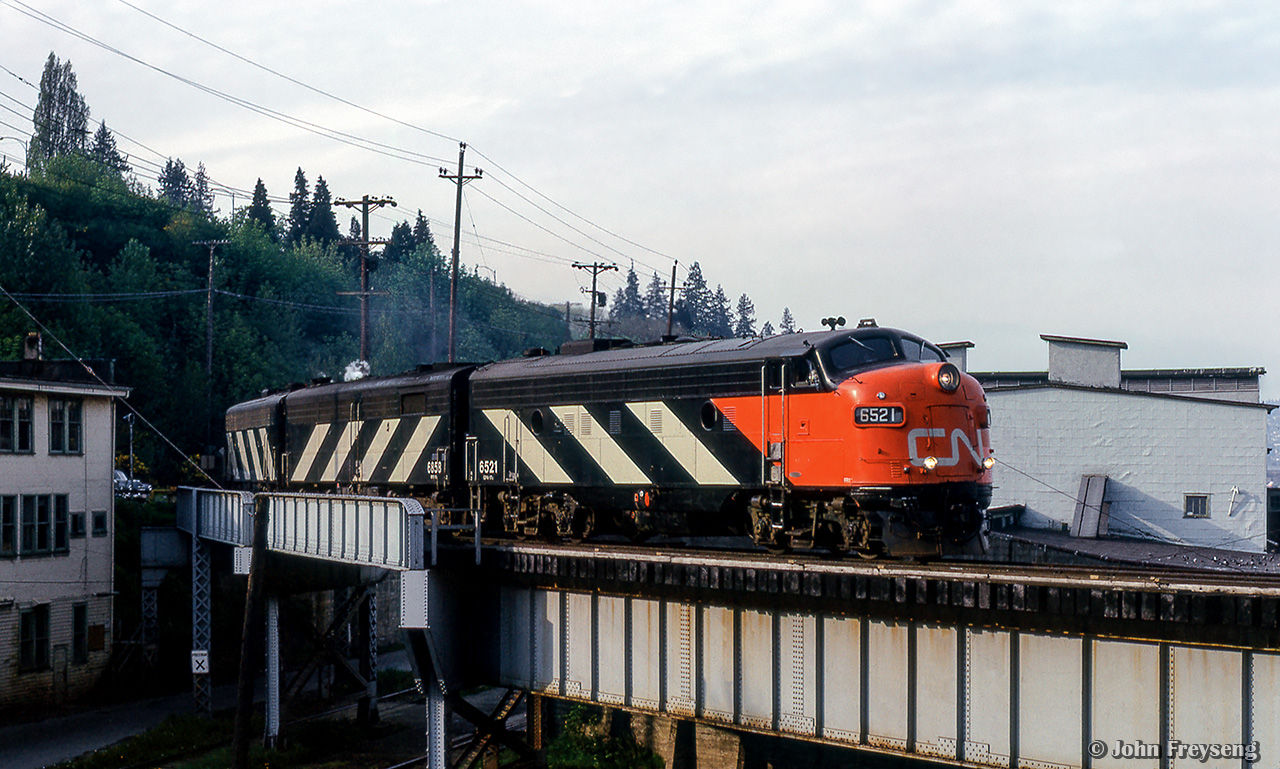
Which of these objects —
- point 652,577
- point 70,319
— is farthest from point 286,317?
point 652,577

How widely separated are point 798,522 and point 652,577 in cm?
299

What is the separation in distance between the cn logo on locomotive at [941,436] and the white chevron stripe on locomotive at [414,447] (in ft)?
45.2

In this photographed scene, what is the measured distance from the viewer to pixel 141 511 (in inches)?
1784

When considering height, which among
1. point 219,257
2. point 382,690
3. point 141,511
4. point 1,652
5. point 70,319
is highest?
point 219,257

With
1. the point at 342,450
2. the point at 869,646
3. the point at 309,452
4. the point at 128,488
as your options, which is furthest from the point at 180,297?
the point at 869,646

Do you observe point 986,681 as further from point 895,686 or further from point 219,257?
point 219,257

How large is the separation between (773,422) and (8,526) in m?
29.7

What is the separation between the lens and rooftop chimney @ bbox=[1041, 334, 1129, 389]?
47938 mm

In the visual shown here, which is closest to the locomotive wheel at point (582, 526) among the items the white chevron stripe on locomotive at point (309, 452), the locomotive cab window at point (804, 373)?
the locomotive cab window at point (804, 373)

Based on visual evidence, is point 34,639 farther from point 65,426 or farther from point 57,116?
point 57,116

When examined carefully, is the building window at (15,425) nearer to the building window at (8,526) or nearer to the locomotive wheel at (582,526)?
the building window at (8,526)

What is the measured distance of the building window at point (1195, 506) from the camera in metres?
43.3

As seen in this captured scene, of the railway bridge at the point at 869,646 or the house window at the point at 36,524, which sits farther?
the house window at the point at 36,524

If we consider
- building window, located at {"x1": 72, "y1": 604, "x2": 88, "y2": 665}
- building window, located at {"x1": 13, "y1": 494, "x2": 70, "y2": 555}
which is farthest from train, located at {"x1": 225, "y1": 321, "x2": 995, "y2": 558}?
building window, located at {"x1": 72, "y1": 604, "x2": 88, "y2": 665}
